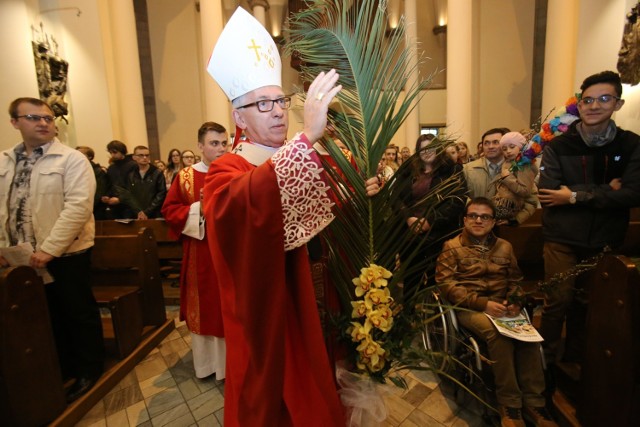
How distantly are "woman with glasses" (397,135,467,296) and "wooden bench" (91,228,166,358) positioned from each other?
2.44m

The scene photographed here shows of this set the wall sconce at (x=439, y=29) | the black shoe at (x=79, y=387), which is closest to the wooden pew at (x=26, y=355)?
the black shoe at (x=79, y=387)

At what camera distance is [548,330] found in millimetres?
2336

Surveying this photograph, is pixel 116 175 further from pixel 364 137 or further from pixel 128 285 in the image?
pixel 364 137

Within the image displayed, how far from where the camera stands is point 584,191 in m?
2.10

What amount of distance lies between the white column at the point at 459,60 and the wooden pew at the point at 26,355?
23.4 feet

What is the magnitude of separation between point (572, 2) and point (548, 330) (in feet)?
23.5

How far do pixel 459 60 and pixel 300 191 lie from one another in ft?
25.5

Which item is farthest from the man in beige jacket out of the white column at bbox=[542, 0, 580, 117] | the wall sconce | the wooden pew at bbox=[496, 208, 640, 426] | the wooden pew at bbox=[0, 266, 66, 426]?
the wall sconce

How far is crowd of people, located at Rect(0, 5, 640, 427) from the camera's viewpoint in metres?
0.93

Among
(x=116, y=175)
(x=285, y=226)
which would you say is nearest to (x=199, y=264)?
(x=285, y=226)

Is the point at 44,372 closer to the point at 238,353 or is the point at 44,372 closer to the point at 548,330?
the point at 238,353

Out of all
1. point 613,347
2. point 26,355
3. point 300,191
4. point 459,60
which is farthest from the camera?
point 459,60

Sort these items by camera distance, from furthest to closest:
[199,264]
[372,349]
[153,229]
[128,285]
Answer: [153,229]
[128,285]
[199,264]
[372,349]

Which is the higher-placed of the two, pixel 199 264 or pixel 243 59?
pixel 243 59
